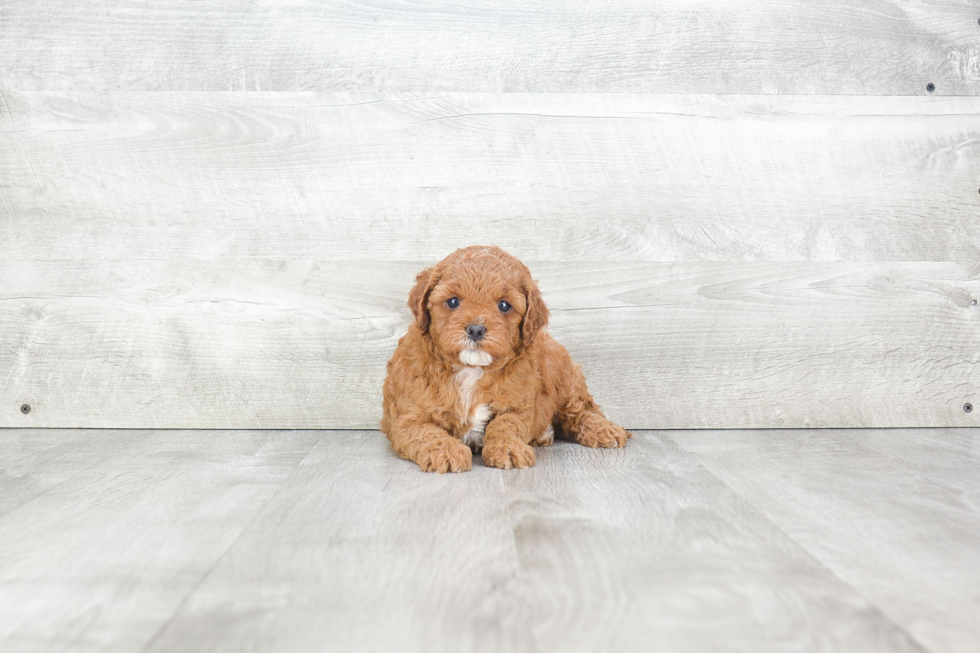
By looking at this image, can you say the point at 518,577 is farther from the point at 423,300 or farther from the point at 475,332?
the point at 423,300

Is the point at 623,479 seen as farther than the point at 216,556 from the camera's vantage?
Yes

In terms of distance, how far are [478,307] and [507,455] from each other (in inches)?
14.1

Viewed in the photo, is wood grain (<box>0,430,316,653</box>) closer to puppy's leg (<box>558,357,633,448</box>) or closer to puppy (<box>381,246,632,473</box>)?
puppy (<box>381,246,632,473</box>)

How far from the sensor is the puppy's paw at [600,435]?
2.00 meters

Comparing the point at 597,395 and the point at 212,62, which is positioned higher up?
the point at 212,62

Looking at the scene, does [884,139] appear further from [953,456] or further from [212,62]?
[212,62]

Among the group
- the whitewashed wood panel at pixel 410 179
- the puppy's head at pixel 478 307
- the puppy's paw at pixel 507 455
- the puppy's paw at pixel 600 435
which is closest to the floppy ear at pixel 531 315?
the puppy's head at pixel 478 307

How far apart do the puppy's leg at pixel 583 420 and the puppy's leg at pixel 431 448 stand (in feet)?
1.32

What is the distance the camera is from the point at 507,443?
1.75m

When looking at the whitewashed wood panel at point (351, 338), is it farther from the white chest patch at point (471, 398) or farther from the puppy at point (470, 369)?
the white chest patch at point (471, 398)

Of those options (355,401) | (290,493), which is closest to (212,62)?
(355,401)

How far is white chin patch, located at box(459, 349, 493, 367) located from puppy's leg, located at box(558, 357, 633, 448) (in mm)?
388

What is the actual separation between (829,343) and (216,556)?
75.8 inches

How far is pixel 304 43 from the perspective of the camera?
2.26m
